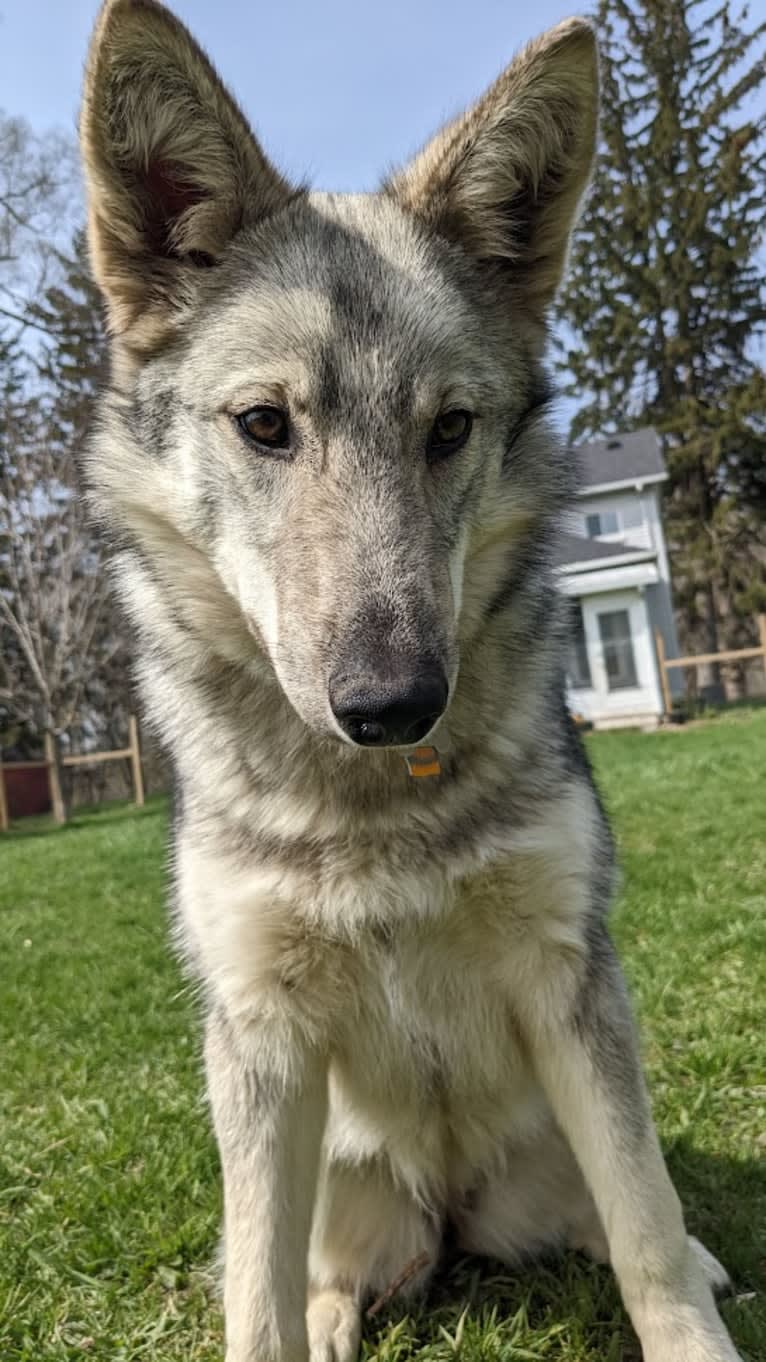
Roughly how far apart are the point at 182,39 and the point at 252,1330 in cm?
245

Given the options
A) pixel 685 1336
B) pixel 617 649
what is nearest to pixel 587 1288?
pixel 685 1336

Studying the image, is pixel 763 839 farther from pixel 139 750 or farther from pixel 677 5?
pixel 677 5

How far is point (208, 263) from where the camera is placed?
2.21 m

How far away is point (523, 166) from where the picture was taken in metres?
2.22

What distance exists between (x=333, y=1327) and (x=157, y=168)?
2.47 meters

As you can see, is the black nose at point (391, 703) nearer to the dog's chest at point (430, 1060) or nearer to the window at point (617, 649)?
the dog's chest at point (430, 1060)

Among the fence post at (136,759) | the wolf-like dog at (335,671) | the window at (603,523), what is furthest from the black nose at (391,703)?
the window at (603,523)

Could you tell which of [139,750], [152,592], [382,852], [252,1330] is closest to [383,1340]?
[252,1330]

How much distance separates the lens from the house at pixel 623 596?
73.7ft

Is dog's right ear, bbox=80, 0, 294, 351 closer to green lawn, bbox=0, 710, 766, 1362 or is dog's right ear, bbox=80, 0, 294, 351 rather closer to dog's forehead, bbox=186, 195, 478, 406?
dog's forehead, bbox=186, 195, 478, 406

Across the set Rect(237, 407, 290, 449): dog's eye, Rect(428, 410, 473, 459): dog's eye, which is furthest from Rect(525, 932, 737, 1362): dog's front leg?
Rect(237, 407, 290, 449): dog's eye

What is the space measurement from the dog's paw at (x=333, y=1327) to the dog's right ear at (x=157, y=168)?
6.88 feet

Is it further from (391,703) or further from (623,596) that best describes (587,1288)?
(623,596)

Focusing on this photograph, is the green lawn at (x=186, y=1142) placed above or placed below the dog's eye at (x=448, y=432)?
below
